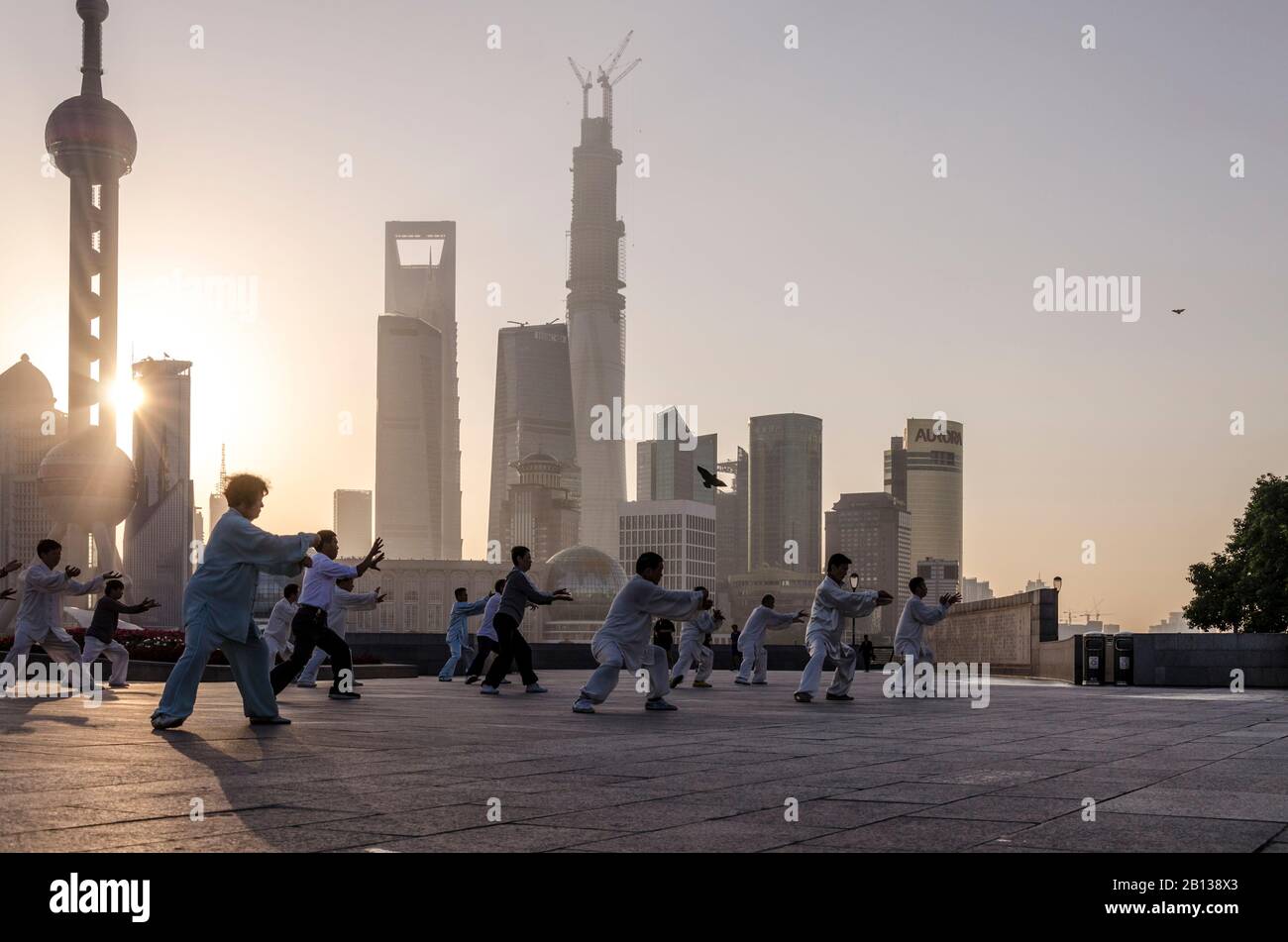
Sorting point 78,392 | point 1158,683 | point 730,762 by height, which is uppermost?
point 78,392

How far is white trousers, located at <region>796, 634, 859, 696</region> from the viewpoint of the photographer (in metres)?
18.2

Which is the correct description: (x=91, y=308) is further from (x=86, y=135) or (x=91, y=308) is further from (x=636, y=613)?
(x=636, y=613)

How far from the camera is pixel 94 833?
5426 millimetres

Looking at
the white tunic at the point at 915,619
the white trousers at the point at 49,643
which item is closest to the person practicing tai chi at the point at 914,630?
the white tunic at the point at 915,619

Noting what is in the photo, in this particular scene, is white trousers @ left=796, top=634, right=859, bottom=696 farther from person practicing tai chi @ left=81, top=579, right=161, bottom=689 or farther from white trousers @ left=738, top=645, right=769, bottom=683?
white trousers @ left=738, top=645, right=769, bottom=683

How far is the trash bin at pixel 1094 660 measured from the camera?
33312mm

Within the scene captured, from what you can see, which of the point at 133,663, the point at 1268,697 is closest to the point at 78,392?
the point at 133,663

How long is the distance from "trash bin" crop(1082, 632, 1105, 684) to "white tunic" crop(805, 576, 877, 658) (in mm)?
16576

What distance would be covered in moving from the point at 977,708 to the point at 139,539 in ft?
585

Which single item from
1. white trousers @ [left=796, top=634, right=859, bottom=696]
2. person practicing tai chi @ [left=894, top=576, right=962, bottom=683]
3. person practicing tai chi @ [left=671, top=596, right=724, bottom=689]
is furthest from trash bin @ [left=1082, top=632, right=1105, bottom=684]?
white trousers @ [left=796, top=634, right=859, bottom=696]

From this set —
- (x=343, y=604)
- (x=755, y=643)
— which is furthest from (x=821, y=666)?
(x=755, y=643)

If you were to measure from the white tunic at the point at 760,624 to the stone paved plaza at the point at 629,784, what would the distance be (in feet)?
34.9

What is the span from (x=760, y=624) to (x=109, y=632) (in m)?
12.8
